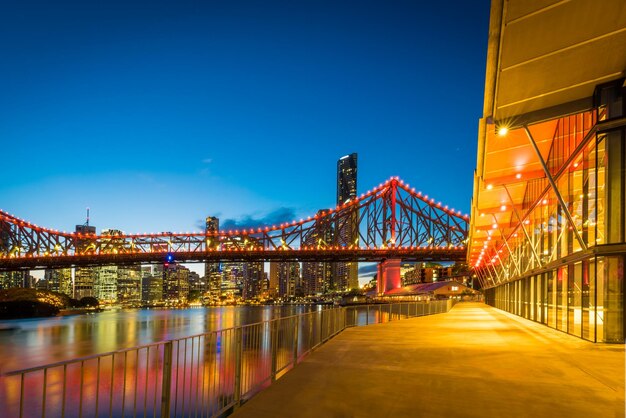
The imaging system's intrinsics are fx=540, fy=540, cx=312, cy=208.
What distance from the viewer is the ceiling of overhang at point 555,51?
879 cm

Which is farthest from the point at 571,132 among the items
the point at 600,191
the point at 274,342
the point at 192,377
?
the point at 192,377

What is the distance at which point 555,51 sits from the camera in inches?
399

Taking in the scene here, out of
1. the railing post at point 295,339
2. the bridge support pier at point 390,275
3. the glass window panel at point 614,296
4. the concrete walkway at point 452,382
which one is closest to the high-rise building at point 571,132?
the glass window panel at point 614,296

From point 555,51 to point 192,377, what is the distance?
967cm

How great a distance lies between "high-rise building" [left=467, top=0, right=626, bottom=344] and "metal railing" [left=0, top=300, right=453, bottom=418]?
20.9 feet

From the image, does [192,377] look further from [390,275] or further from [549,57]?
[390,275]

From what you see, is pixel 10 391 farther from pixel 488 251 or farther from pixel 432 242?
pixel 432 242

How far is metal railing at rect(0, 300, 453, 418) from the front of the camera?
18.3 ft

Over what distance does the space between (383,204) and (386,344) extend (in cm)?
8967

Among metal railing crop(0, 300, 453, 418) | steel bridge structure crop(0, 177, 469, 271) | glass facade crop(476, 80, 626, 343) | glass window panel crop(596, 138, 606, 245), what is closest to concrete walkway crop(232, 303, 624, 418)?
metal railing crop(0, 300, 453, 418)

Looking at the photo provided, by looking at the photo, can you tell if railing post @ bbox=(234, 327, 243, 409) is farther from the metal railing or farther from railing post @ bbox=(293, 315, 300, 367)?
railing post @ bbox=(293, 315, 300, 367)

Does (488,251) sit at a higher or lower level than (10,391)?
higher

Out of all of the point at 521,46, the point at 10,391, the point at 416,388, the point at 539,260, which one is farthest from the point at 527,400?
the point at 10,391

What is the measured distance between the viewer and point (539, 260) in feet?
62.9
